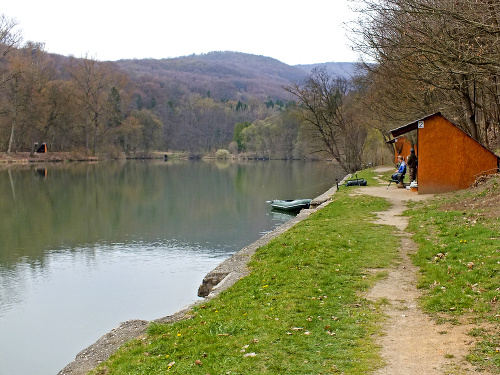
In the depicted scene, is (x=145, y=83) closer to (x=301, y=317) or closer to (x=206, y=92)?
(x=206, y=92)

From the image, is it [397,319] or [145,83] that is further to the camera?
[145,83]

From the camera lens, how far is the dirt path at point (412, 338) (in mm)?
4820

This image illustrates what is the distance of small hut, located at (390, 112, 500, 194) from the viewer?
1834cm

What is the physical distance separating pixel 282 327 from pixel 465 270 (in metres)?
3.23

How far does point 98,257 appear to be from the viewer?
17.6m

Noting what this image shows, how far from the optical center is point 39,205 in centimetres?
3072

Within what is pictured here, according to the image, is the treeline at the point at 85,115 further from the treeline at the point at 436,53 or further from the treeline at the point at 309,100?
the treeline at the point at 436,53

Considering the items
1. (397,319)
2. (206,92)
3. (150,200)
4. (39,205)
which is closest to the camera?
(397,319)

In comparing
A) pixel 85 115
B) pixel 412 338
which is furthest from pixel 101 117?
pixel 412 338

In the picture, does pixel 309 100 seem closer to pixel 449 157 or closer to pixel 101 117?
pixel 449 157

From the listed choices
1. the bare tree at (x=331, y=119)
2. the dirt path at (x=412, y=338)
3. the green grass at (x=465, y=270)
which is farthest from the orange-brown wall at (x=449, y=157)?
the bare tree at (x=331, y=119)

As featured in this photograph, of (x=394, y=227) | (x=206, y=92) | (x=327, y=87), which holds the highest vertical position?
(x=206, y=92)

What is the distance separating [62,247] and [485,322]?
1634cm

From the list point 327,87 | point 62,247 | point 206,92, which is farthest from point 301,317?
point 206,92
